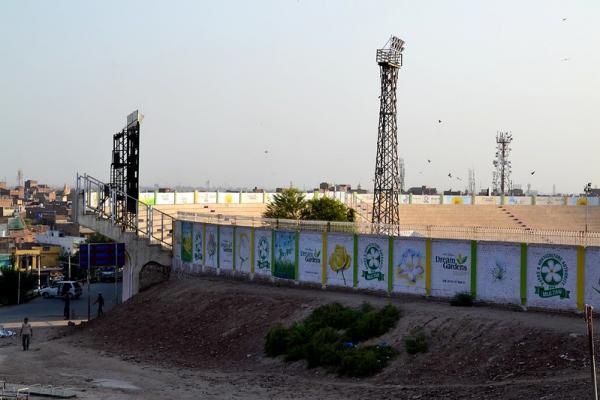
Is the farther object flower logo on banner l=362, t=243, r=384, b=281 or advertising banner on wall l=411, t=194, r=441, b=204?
advertising banner on wall l=411, t=194, r=441, b=204

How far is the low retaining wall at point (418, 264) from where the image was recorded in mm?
22453

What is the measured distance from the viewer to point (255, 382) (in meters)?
21.4

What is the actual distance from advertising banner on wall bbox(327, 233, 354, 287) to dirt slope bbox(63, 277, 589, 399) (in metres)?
0.65

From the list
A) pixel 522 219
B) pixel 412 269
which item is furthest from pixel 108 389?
pixel 522 219

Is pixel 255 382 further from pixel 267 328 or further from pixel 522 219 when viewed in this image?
pixel 522 219

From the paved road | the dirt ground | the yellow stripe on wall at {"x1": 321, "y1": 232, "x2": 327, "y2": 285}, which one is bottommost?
the paved road

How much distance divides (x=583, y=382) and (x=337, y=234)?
1432 cm

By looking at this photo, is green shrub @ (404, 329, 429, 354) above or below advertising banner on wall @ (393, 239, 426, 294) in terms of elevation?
below

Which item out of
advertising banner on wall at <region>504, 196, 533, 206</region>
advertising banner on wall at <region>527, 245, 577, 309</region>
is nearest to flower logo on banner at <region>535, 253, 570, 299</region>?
advertising banner on wall at <region>527, 245, 577, 309</region>

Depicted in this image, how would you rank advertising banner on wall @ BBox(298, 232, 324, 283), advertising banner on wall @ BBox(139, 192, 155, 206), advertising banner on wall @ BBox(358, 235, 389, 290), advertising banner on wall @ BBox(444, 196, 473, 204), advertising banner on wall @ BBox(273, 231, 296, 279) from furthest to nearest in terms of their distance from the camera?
advertising banner on wall @ BBox(444, 196, 473, 204) → advertising banner on wall @ BBox(139, 192, 155, 206) → advertising banner on wall @ BBox(273, 231, 296, 279) → advertising banner on wall @ BBox(298, 232, 324, 283) → advertising banner on wall @ BBox(358, 235, 389, 290)

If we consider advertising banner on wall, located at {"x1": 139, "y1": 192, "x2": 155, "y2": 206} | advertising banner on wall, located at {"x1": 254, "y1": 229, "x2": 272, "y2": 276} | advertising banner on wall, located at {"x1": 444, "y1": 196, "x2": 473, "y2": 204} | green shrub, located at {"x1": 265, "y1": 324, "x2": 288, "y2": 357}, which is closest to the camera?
green shrub, located at {"x1": 265, "y1": 324, "x2": 288, "y2": 357}

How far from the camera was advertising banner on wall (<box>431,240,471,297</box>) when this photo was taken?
983 inches

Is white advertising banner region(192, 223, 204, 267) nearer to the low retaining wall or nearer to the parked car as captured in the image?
the low retaining wall

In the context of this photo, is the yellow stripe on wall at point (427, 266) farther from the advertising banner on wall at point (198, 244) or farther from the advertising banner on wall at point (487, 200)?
the advertising banner on wall at point (487, 200)
